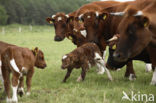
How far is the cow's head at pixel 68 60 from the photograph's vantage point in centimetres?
748

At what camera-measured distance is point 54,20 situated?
414 inches

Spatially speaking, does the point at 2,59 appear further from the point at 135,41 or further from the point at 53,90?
the point at 135,41

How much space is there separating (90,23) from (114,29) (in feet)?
2.88

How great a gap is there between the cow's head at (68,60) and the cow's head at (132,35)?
2747mm

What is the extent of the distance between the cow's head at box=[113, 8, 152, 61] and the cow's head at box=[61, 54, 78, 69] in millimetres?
2747

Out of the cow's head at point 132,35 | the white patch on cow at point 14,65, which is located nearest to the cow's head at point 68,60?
the white patch on cow at point 14,65

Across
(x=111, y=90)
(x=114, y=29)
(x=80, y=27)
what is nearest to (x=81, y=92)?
(x=111, y=90)

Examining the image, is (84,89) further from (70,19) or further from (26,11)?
(26,11)

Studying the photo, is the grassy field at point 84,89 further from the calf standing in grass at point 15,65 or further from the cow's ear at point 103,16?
the cow's ear at point 103,16

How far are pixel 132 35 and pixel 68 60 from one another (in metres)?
3.01

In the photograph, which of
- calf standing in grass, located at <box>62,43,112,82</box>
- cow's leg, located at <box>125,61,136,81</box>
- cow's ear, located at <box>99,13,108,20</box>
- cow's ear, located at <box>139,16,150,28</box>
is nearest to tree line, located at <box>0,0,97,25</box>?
cow's ear, located at <box>99,13,108,20</box>

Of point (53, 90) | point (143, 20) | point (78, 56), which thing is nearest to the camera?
point (143, 20)

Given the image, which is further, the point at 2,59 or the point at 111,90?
the point at 111,90

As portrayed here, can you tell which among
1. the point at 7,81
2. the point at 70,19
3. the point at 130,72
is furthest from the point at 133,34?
the point at 70,19
